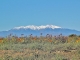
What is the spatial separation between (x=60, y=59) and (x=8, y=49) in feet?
12.1

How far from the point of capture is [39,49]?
12.8 m

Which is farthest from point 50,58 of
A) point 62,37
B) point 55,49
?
point 62,37

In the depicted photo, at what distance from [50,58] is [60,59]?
0.52 m

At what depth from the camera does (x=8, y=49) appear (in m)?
12.9

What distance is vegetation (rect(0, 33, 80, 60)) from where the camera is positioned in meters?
10.3

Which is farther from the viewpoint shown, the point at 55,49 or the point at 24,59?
the point at 55,49

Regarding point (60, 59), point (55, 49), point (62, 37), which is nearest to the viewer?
point (60, 59)

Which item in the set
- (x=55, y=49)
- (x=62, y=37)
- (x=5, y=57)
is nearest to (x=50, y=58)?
(x=5, y=57)

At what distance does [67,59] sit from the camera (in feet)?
33.5

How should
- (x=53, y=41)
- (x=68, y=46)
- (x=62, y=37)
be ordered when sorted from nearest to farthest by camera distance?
(x=68, y=46), (x=53, y=41), (x=62, y=37)

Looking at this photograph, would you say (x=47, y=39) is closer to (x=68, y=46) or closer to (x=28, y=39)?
(x=28, y=39)

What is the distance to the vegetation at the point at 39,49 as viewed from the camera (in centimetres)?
1028

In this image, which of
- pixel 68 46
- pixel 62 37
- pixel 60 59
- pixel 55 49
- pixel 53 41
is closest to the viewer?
pixel 60 59

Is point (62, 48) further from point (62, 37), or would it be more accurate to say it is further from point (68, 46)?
point (62, 37)
